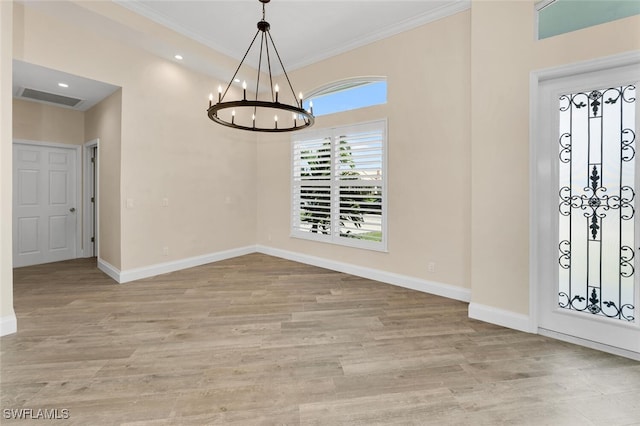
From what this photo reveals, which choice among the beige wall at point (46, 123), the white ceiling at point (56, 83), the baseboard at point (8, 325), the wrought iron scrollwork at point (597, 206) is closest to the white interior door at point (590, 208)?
the wrought iron scrollwork at point (597, 206)

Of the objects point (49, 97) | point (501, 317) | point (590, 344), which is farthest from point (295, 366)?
point (49, 97)

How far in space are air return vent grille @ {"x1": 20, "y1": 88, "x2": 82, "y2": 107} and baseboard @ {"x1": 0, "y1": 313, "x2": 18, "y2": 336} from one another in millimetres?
3481

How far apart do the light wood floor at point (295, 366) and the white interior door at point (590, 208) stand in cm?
33

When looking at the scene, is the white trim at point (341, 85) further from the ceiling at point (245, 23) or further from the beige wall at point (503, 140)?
the beige wall at point (503, 140)

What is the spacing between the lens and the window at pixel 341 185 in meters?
4.11

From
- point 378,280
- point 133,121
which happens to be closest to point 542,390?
point 378,280

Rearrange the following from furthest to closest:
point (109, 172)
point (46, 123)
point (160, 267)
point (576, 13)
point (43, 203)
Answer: point (43, 203) < point (46, 123) < point (160, 267) < point (109, 172) < point (576, 13)

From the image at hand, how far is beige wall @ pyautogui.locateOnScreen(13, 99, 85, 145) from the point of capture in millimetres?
4613

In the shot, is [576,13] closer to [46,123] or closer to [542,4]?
[542,4]

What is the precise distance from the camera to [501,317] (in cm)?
275

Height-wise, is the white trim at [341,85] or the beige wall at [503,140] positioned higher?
the white trim at [341,85]

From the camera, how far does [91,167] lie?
5387mm

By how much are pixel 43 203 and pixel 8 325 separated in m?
3.51

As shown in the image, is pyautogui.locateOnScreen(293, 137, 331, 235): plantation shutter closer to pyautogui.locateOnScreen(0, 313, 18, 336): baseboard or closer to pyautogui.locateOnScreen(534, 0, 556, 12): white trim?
pyautogui.locateOnScreen(534, 0, 556, 12): white trim
